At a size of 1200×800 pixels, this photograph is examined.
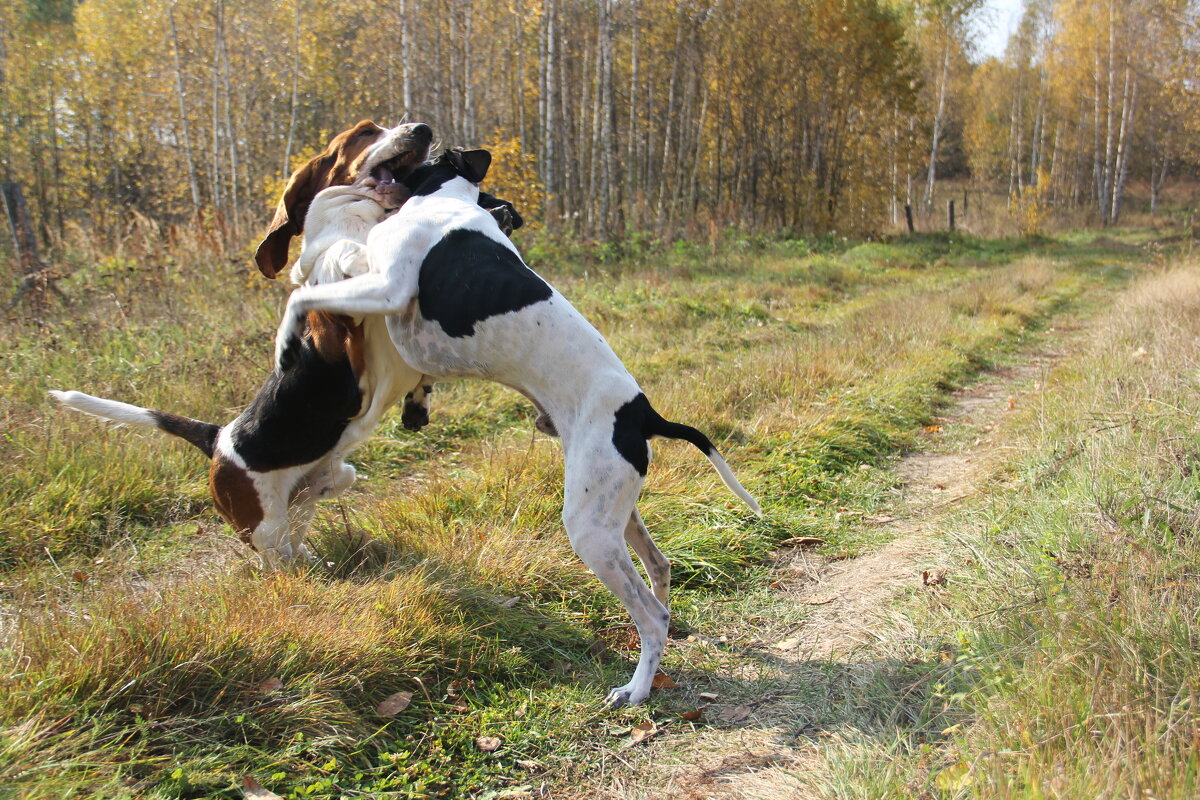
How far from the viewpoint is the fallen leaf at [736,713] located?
2.79 metres

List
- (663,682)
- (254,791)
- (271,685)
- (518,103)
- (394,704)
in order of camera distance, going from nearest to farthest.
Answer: (254,791), (271,685), (394,704), (663,682), (518,103)

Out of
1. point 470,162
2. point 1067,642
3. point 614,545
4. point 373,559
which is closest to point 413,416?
point 373,559

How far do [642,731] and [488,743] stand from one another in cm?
50

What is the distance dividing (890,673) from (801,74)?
66.2ft

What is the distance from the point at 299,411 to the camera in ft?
10.5

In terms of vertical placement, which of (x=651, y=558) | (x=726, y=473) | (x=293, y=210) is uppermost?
(x=293, y=210)

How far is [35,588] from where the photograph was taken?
3.12 meters

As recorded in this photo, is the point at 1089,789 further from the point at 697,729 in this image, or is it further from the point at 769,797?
the point at 697,729

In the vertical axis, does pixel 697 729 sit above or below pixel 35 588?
below

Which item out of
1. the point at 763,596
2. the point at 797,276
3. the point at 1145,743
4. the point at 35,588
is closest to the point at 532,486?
the point at 763,596

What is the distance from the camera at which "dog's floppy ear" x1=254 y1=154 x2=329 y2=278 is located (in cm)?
339

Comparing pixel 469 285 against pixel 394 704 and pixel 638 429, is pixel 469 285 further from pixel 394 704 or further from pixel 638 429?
pixel 394 704

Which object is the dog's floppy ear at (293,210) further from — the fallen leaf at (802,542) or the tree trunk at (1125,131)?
the tree trunk at (1125,131)

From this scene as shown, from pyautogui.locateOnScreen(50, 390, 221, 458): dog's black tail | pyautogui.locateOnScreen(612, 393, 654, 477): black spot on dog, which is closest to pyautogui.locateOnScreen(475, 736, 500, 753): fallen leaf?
pyautogui.locateOnScreen(612, 393, 654, 477): black spot on dog
